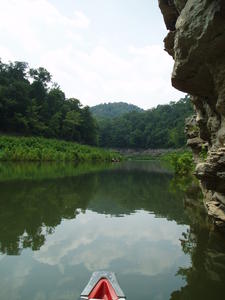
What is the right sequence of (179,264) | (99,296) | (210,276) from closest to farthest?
(99,296)
(210,276)
(179,264)

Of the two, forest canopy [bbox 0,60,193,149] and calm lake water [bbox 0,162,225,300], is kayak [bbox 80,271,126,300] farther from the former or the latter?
forest canopy [bbox 0,60,193,149]

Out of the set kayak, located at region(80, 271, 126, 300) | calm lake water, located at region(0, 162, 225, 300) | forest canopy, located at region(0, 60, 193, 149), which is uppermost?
forest canopy, located at region(0, 60, 193, 149)

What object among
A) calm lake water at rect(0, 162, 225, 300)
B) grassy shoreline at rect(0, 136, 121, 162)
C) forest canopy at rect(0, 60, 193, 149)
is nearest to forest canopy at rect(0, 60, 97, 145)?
Answer: forest canopy at rect(0, 60, 193, 149)

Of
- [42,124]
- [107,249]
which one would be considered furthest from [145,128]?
[107,249]

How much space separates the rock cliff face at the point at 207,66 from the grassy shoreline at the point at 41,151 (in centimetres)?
3181

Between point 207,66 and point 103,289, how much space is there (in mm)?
4460

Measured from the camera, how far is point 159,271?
5.32 metres

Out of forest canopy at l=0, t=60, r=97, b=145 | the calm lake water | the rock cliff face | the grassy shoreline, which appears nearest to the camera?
the calm lake water

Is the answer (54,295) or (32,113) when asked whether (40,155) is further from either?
(54,295)

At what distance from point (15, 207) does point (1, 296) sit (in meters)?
5.90

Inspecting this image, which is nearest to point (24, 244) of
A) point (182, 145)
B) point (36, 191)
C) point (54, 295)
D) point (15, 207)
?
point (54, 295)

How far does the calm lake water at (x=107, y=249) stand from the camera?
4.58 m

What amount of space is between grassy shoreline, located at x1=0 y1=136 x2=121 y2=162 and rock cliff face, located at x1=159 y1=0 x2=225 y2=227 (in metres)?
31.8

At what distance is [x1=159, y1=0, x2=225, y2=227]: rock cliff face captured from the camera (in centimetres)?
500
